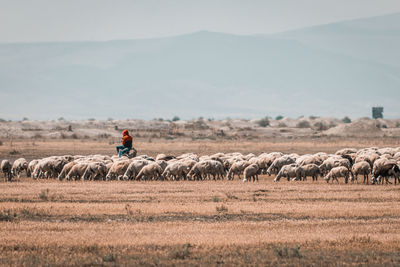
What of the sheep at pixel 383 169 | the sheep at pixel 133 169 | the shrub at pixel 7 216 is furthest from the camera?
the sheep at pixel 133 169

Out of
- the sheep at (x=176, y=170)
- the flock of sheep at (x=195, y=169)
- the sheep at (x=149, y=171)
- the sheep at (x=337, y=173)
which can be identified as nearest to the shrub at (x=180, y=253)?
the flock of sheep at (x=195, y=169)

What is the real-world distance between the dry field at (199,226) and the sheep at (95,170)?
528cm

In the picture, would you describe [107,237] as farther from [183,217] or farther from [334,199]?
[334,199]

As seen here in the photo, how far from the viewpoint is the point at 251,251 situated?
14.5 m

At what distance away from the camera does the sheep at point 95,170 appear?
31906mm

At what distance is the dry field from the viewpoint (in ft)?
45.8

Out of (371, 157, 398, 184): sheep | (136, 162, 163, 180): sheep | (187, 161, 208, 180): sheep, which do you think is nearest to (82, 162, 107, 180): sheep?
(136, 162, 163, 180): sheep

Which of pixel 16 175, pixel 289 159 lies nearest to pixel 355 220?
pixel 289 159

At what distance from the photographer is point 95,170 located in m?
31.9

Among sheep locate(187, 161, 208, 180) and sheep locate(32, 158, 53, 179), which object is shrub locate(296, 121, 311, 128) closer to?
sheep locate(187, 161, 208, 180)

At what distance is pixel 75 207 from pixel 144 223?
139 inches

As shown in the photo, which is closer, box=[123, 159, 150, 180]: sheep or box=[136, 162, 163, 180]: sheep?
box=[136, 162, 163, 180]: sheep

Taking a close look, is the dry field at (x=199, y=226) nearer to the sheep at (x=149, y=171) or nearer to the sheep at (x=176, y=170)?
the sheep at (x=149, y=171)

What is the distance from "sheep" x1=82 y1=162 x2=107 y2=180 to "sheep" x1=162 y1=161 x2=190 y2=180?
2.81 meters
